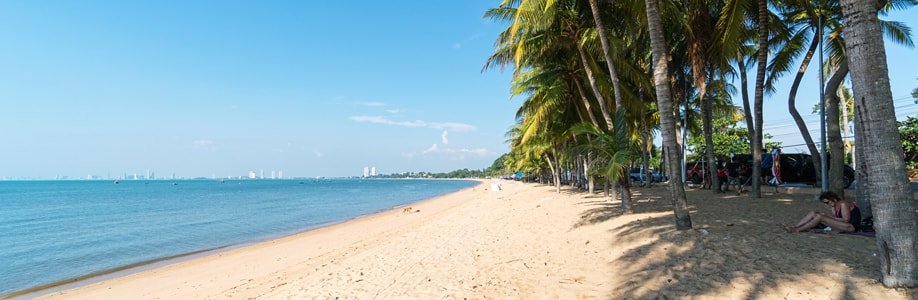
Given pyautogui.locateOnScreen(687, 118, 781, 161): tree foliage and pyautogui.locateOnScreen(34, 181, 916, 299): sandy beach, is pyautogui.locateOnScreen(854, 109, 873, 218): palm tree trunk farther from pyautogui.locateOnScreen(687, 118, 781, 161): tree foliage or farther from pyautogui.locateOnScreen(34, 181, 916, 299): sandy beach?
pyautogui.locateOnScreen(687, 118, 781, 161): tree foliage

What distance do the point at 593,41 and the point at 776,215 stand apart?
6808 mm

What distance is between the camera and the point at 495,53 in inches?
612

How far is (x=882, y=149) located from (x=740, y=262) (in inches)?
75.4

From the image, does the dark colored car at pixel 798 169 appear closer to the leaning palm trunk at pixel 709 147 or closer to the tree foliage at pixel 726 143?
the leaning palm trunk at pixel 709 147

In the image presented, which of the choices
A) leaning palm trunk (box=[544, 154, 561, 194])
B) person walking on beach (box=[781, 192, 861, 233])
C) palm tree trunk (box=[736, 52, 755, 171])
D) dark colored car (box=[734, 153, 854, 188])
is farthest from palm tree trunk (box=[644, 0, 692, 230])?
leaning palm trunk (box=[544, 154, 561, 194])

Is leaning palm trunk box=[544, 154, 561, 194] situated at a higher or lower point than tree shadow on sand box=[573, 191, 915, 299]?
higher

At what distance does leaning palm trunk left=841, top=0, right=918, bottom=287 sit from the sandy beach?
29 centimetres

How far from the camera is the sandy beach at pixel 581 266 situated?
469cm

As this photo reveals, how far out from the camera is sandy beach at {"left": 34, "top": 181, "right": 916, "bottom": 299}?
185 inches

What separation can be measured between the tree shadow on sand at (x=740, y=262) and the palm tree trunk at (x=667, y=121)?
35cm

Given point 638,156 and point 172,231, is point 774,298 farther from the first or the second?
point 172,231

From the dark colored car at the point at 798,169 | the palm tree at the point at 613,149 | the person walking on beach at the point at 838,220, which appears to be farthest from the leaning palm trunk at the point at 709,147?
the person walking on beach at the point at 838,220

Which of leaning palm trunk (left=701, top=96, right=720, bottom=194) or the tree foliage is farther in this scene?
the tree foliage

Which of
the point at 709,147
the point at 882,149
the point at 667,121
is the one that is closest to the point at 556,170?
the point at 709,147
